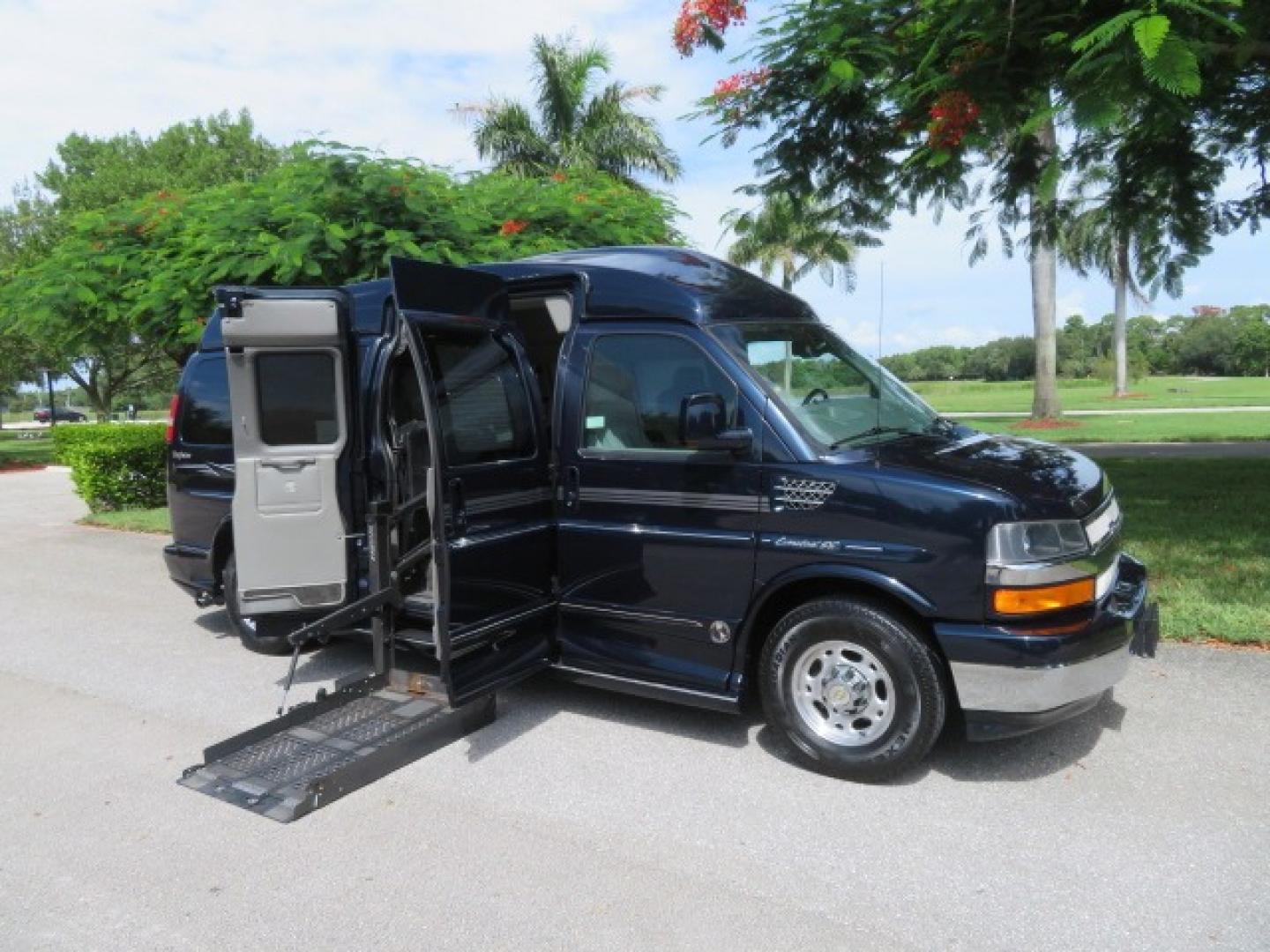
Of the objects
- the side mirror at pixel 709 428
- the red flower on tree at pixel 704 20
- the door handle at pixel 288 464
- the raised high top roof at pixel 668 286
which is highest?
the red flower on tree at pixel 704 20

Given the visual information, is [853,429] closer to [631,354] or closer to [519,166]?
[631,354]

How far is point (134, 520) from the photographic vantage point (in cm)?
1293

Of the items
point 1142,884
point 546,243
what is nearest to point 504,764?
point 1142,884

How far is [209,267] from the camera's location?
10.1 meters

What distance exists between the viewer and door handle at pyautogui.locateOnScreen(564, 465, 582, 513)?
5062 millimetres

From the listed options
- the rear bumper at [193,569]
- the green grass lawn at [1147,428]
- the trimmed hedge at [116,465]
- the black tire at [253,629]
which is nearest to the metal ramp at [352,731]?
the black tire at [253,629]

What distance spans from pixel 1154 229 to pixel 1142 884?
8.60m

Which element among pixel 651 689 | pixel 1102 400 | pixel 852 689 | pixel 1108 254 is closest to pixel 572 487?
pixel 651 689

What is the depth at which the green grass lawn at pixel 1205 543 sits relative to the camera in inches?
244

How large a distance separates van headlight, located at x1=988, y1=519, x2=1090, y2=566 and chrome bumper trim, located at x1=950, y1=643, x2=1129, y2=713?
453 mm

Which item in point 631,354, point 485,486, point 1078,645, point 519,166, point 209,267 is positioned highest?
point 519,166

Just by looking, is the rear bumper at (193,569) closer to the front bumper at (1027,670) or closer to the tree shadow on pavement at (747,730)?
the tree shadow on pavement at (747,730)

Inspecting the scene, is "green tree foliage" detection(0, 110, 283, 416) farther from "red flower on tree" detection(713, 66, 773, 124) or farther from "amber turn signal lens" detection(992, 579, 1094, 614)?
"amber turn signal lens" detection(992, 579, 1094, 614)

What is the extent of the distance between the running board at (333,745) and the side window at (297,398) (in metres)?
1.65
